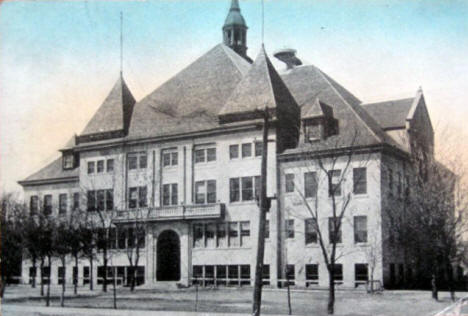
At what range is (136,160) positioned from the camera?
76.2ft

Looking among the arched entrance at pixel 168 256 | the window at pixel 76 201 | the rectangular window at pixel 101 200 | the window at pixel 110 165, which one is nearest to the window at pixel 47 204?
the window at pixel 76 201

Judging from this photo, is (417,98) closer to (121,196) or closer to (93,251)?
(121,196)

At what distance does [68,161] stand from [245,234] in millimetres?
6742

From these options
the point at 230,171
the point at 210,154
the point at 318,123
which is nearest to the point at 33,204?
the point at 210,154

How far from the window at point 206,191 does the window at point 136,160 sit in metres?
2.41

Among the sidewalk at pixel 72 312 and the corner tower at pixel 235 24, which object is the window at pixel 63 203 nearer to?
the sidewalk at pixel 72 312

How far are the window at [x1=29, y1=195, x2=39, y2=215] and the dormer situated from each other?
9245mm

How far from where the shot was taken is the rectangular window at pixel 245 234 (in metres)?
24.1

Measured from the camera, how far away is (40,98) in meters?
16.7

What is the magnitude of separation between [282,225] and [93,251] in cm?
647

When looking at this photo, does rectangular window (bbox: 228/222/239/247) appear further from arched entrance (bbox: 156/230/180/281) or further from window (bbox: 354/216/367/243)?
window (bbox: 354/216/367/243)

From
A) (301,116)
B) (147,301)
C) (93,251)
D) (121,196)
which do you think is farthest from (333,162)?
(93,251)

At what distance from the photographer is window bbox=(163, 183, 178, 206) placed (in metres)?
24.9

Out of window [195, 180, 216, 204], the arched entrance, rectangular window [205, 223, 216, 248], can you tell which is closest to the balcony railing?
window [195, 180, 216, 204]
